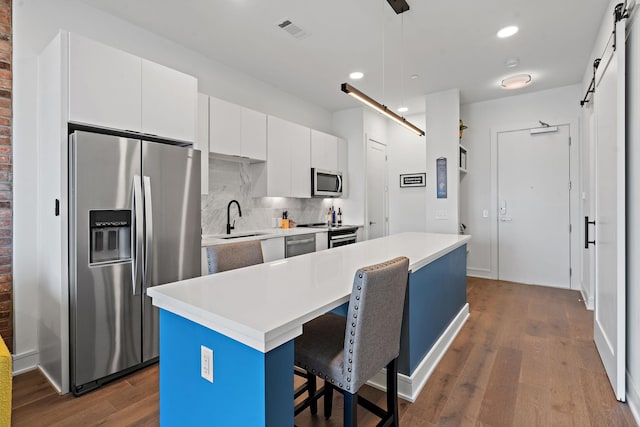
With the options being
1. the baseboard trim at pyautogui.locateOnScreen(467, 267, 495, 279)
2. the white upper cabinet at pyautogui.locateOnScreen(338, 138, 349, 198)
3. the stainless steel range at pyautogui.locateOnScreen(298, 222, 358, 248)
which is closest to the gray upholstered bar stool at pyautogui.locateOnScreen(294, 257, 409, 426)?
Result: the stainless steel range at pyautogui.locateOnScreen(298, 222, 358, 248)

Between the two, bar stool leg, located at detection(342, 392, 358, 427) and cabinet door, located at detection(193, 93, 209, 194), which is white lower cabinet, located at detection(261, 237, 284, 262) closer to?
cabinet door, located at detection(193, 93, 209, 194)

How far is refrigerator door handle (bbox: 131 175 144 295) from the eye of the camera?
2.32 m

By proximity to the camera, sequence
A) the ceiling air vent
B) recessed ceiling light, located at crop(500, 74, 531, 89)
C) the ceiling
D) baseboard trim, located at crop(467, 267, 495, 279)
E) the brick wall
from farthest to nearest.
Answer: baseboard trim, located at crop(467, 267, 495, 279), recessed ceiling light, located at crop(500, 74, 531, 89), the ceiling air vent, the ceiling, the brick wall

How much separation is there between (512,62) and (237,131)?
10.6 feet

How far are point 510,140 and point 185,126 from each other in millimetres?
4622

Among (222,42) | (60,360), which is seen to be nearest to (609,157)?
(222,42)

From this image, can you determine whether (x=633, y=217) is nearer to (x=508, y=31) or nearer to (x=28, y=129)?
(x=508, y=31)

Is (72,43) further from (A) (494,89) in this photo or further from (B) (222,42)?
(A) (494,89)

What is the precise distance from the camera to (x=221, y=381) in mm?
1152

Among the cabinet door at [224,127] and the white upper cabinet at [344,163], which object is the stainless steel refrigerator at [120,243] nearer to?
the cabinet door at [224,127]

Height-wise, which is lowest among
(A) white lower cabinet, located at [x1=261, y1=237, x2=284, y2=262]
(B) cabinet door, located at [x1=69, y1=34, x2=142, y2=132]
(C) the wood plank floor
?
(C) the wood plank floor

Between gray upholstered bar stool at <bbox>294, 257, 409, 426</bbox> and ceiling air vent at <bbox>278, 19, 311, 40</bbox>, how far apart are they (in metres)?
2.52

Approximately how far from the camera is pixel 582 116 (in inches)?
169

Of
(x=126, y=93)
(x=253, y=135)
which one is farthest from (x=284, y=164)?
(x=126, y=93)
